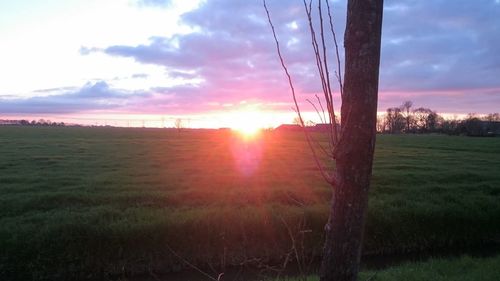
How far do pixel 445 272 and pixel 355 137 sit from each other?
10583 mm

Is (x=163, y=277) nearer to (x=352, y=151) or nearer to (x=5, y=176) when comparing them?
(x=352, y=151)

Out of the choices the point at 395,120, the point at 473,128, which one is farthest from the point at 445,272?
the point at 395,120

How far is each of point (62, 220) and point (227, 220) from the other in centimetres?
645

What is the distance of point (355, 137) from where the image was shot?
9.50 ft

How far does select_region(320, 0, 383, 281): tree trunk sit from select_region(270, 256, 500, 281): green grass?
6.21m

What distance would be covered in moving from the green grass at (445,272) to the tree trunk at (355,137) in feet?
20.4

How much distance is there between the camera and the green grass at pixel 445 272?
10.2 meters

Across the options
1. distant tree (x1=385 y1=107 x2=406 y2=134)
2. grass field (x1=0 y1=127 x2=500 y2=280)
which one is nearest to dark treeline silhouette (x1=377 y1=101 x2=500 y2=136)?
distant tree (x1=385 y1=107 x2=406 y2=134)

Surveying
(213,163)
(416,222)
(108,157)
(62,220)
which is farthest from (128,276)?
(108,157)

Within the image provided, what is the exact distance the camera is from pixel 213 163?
115 feet

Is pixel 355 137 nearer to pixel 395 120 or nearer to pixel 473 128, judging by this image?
pixel 473 128

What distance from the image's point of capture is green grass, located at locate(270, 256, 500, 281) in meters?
10.2

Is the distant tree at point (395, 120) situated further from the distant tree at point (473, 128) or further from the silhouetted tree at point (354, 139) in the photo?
the silhouetted tree at point (354, 139)

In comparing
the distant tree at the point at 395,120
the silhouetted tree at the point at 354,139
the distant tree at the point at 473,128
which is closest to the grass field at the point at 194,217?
the silhouetted tree at the point at 354,139
